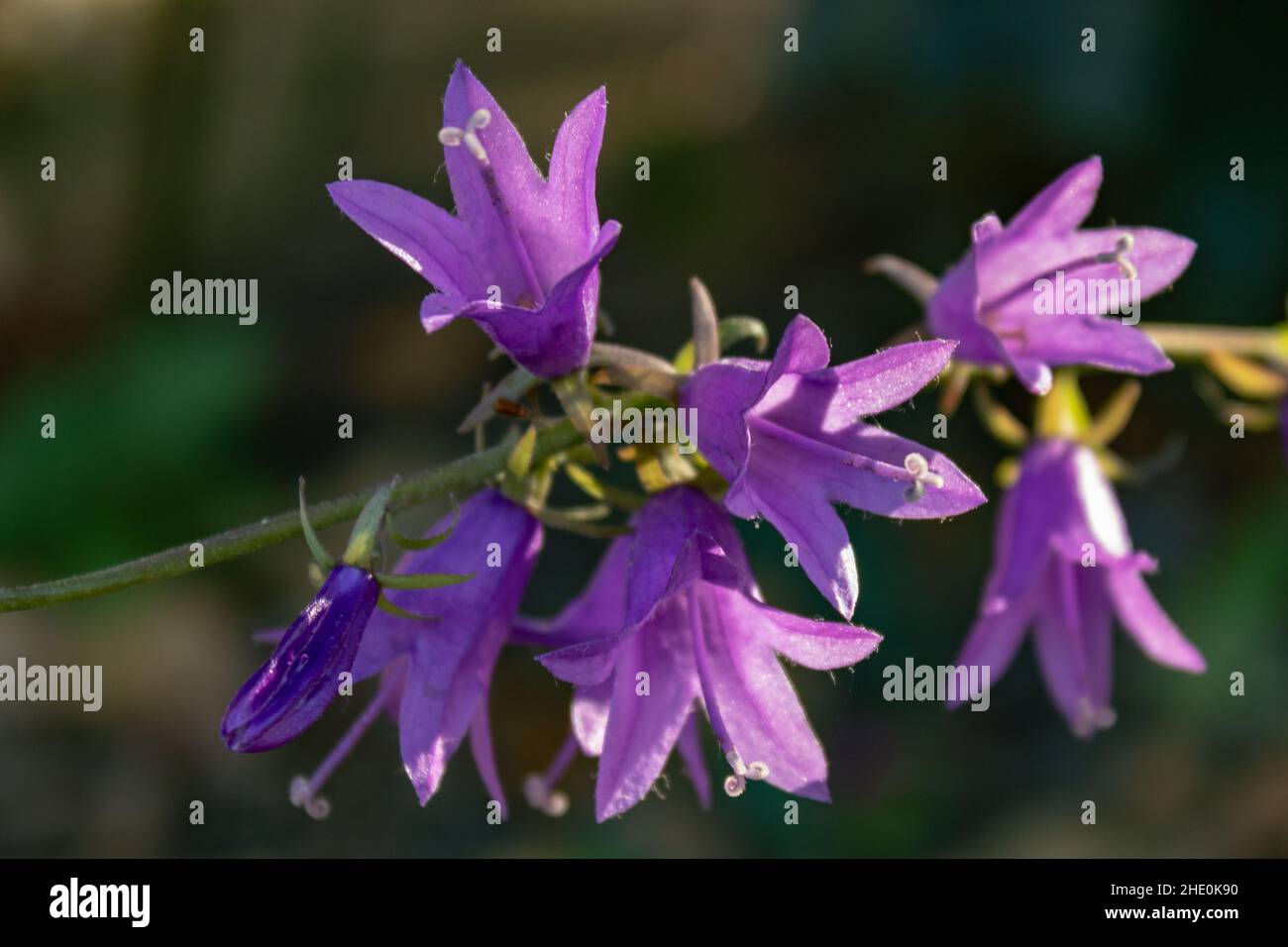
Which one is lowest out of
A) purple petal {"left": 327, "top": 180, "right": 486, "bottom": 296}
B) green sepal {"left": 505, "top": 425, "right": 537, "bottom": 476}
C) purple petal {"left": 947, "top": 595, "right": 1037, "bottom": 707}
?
purple petal {"left": 947, "top": 595, "right": 1037, "bottom": 707}

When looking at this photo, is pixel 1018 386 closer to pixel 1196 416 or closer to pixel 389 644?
pixel 1196 416

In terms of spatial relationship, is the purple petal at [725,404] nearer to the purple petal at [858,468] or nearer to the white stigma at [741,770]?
the purple petal at [858,468]

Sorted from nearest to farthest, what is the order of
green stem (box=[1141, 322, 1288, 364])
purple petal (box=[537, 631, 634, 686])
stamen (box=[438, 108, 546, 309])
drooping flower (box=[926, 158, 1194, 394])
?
purple petal (box=[537, 631, 634, 686]) → stamen (box=[438, 108, 546, 309]) → drooping flower (box=[926, 158, 1194, 394]) → green stem (box=[1141, 322, 1288, 364])

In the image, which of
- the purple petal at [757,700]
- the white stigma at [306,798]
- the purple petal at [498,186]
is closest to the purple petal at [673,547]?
the purple petal at [757,700]

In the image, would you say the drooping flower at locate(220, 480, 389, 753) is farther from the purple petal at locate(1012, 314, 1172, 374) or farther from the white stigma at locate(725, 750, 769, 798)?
the purple petal at locate(1012, 314, 1172, 374)

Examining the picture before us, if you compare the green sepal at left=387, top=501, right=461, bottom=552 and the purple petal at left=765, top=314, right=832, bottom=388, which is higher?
the purple petal at left=765, top=314, right=832, bottom=388

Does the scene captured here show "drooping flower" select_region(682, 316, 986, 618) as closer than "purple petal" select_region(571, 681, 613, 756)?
Yes

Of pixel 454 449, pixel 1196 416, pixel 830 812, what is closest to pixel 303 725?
pixel 830 812

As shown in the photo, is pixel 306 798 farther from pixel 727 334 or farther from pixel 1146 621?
pixel 1146 621

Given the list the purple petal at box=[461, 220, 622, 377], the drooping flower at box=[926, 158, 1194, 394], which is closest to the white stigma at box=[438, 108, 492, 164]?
the purple petal at box=[461, 220, 622, 377]
